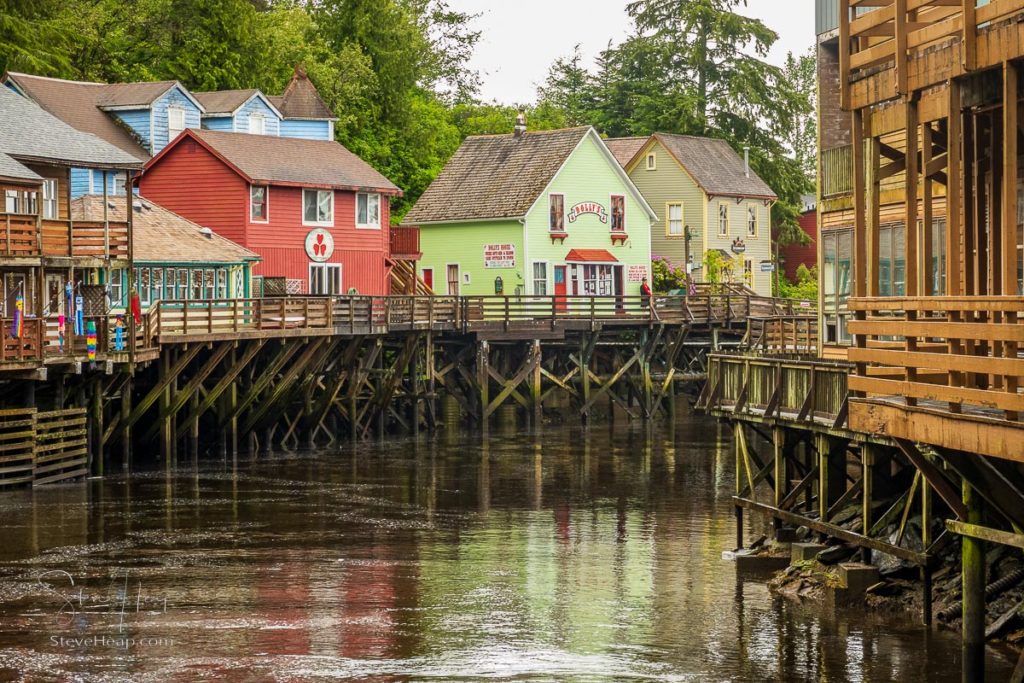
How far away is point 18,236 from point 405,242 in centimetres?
2426

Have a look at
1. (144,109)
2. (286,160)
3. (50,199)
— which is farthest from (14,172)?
(144,109)

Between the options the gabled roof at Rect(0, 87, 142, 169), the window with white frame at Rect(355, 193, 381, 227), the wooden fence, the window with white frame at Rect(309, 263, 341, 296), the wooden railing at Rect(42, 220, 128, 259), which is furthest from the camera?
the window with white frame at Rect(355, 193, 381, 227)

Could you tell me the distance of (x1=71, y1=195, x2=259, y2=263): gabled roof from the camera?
45906 millimetres

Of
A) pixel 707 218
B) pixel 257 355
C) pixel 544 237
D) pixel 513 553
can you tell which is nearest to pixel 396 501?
pixel 513 553

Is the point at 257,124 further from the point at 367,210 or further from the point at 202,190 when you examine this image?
the point at 202,190

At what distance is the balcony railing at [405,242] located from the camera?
59.4 meters

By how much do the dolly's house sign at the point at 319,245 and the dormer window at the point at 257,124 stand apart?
781 centimetres

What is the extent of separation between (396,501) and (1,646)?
48.7ft

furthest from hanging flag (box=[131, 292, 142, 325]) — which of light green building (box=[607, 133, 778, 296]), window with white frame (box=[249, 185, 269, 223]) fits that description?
light green building (box=[607, 133, 778, 296])

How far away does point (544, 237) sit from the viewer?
62.4 meters

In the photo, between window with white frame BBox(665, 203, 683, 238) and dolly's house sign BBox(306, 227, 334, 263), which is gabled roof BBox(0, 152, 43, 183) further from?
window with white frame BBox(665, 203, 683, 238)

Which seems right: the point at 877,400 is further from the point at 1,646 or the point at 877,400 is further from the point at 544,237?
the point at 544,237

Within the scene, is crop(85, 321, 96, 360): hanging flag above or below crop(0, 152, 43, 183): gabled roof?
below

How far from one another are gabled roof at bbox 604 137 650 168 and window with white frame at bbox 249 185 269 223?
77.2 ft
